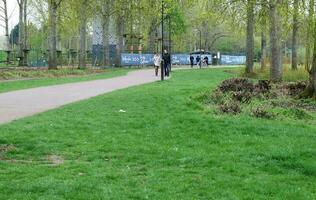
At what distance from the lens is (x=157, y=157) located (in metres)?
9.09

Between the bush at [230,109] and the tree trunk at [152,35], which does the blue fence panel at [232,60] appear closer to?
the tree trunk at [152,35]

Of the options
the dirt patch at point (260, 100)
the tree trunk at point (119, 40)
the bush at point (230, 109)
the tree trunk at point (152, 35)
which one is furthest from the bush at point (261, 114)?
the tree trunk at point (152, 35)

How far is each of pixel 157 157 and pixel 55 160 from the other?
1627 millimetres

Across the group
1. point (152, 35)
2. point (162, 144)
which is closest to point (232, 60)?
point (152, 35)

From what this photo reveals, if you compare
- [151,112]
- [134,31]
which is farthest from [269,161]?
[134,31]

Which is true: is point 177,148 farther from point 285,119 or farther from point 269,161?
point 285,119

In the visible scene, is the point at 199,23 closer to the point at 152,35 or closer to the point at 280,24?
the point at 152,35

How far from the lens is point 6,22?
185ft

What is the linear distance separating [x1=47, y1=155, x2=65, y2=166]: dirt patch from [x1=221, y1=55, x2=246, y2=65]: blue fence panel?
8153 cm

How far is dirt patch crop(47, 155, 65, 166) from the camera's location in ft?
28.6

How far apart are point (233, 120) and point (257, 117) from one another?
123 centimetres

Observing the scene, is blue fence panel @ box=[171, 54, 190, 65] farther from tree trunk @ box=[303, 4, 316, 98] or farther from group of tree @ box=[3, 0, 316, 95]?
tree trunk @ box=[303, 4, 316, 98]

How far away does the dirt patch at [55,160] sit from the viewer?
28.6ft

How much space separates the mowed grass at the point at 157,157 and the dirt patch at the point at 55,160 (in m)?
0.09
